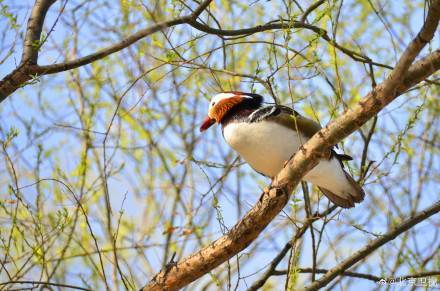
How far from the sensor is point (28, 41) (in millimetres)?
3184

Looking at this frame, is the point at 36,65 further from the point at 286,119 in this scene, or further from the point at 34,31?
the point at 286,119

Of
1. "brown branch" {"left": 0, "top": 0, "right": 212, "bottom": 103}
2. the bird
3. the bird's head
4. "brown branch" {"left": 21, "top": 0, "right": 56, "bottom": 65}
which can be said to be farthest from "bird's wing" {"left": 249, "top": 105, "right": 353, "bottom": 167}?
"brown branch" {"left": 21, "top": 0, "right": 56, "bottom": 65}

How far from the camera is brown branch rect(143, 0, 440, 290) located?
2383mm

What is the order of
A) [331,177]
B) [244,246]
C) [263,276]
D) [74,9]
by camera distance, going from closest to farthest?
[244,246] < [331,177] < [263,276] < [74,9]

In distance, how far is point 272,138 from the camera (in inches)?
126

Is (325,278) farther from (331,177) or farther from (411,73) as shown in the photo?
(411,73)

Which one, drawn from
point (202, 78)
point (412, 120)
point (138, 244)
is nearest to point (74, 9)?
point (202, 78)

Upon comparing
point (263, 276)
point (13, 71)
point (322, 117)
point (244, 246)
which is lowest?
point (244, 246)

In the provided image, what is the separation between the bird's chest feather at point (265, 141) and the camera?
3203 millimetres

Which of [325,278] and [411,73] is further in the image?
[325,278]

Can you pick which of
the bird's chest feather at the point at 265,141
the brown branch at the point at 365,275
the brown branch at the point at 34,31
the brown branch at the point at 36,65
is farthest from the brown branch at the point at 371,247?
the brown branch at the point at 34,31

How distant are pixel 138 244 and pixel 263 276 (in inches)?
51.7

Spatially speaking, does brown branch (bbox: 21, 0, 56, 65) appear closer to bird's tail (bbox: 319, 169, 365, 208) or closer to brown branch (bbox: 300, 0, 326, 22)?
brown branch (bbox: 300, 0, 326, 22)

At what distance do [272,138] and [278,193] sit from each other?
0.51 m
